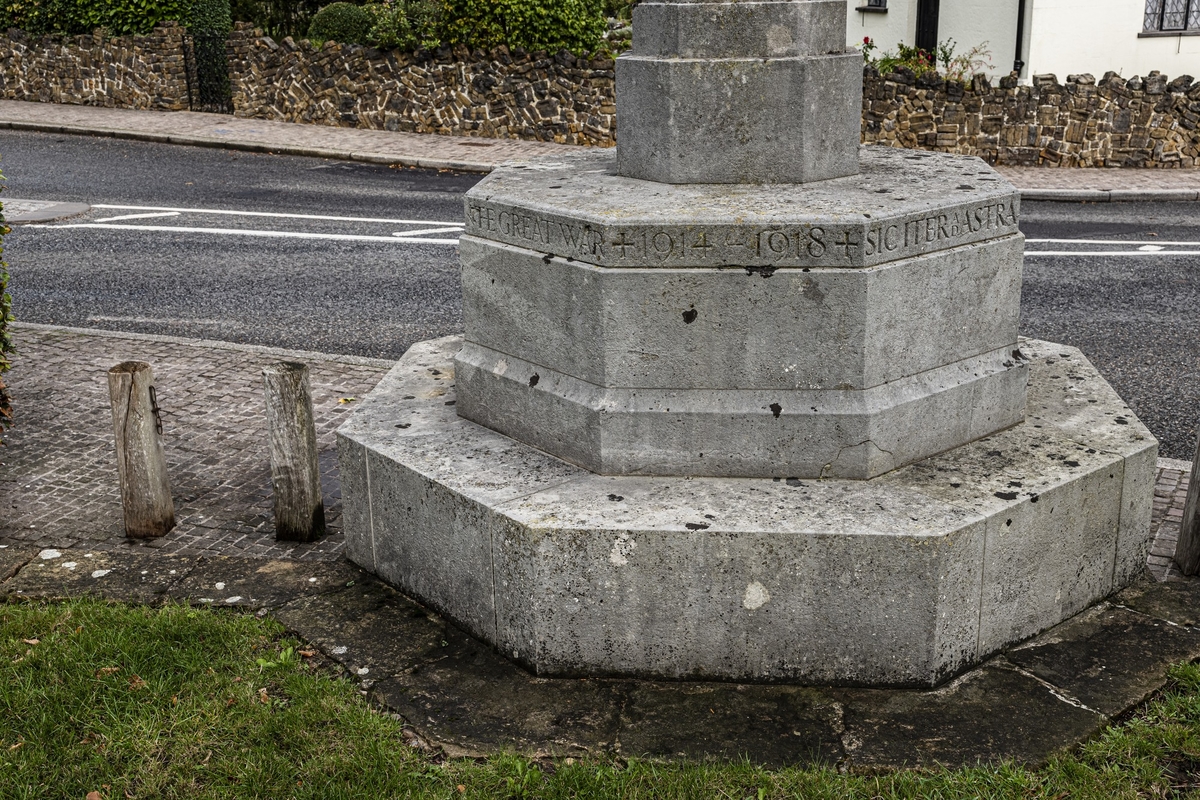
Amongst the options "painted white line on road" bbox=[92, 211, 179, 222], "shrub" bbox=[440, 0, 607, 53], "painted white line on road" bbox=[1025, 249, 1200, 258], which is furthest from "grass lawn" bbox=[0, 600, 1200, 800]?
"shrub" bbox=[440, 0, 607, 53]

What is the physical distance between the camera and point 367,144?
1856 cm

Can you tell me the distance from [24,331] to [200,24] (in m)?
14.1

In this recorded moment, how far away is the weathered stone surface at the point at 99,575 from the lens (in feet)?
16.8

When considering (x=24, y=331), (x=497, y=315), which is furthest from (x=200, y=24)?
→ (x=497, y=315)

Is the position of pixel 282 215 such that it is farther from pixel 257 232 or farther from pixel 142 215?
pixel 142 215

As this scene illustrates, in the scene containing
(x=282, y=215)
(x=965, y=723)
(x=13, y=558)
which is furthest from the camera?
(x=282, y=215)

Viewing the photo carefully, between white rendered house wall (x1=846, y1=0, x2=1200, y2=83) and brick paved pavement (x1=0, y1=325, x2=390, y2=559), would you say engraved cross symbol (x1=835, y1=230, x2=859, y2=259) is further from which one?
white rendered house wall (x1=846, y1=0, x2=1200, y2=83)

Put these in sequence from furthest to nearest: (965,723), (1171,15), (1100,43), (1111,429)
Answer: (1171,15) < (1100,43) < (1111,429) < (965,723)

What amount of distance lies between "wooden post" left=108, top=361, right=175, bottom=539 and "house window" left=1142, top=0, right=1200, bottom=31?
18.5 metres

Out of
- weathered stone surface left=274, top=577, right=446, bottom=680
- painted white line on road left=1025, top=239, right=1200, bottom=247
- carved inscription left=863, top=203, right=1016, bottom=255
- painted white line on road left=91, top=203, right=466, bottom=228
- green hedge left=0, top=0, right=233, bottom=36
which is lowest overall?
weathered stone surface left=274, top=577, right=446, bottom=680

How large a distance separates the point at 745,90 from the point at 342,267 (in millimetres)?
7232

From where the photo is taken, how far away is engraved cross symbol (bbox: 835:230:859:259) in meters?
4.38

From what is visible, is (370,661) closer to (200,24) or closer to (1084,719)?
(1084,719)

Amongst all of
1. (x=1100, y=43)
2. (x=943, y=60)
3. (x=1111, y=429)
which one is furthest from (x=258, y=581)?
(x=1100, y=43)
